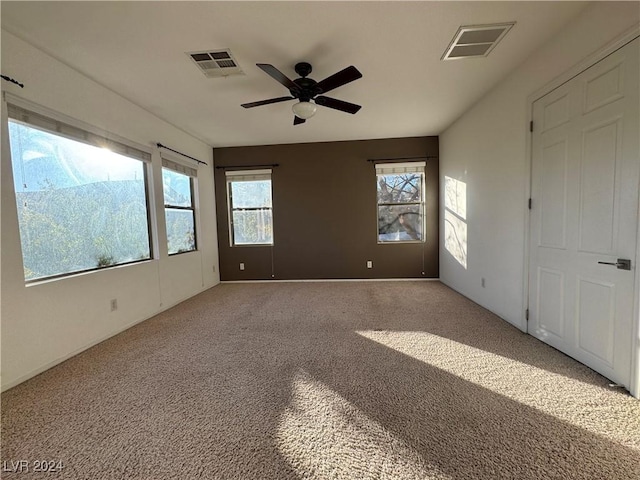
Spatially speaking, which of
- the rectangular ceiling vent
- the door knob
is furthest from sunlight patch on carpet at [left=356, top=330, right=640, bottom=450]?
the rectangular ceiling vent

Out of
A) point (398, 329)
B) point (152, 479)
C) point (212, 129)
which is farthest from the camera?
point (212, 129)

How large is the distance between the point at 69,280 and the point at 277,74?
8.62 feet

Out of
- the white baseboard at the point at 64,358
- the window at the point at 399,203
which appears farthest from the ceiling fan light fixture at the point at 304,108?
the white baseboard at the point at 64,358

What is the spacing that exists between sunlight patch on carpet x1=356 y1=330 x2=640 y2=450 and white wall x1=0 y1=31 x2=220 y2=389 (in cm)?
287

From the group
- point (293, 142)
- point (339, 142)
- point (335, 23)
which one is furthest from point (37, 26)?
point (339, 142)

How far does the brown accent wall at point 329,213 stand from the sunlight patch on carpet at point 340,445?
3525mm

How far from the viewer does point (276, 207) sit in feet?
16.8

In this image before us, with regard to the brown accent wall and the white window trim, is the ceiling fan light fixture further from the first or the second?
the white window trim

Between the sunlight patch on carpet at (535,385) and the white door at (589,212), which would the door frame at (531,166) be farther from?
the sunlight patch on carpet at (535,385)

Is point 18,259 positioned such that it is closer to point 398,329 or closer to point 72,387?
point 72,387

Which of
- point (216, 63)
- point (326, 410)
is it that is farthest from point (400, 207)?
point (326, 410)

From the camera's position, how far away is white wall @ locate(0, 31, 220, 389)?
1941 millimetres

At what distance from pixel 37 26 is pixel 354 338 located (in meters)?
3.63

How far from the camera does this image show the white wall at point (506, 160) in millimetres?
1896
